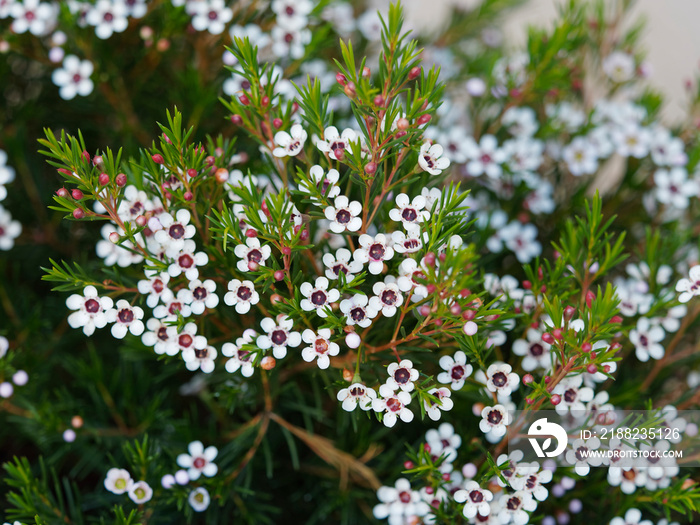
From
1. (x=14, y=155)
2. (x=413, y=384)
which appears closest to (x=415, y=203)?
(x=413, y=384)

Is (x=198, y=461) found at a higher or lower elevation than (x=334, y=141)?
lower

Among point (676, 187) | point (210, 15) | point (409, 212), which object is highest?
point (676, 187)

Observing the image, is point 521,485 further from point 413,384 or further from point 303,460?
point 303,460

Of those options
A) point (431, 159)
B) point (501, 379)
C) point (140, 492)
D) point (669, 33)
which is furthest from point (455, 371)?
point (669, 33)

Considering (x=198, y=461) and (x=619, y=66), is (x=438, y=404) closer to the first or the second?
(x=198, y=461)

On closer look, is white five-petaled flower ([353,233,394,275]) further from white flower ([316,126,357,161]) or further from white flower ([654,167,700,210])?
white flower ([654,167,700,210])

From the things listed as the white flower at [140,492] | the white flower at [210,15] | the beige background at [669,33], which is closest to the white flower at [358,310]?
the white flower at [140,492]

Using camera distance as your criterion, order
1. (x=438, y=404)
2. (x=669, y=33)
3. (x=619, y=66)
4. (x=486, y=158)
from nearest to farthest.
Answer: (x=438, y=404) < (x=486, y=158) < (x=619, y=66) < (x=669, y=33)
